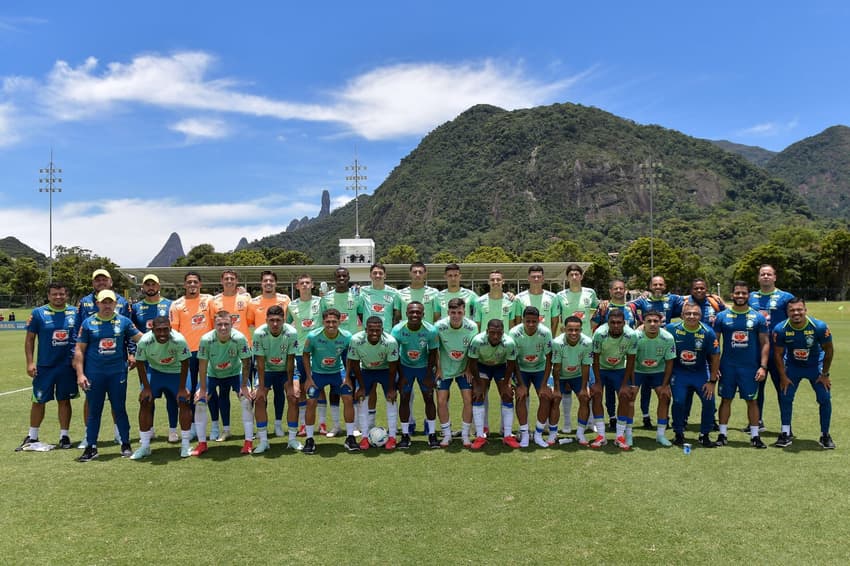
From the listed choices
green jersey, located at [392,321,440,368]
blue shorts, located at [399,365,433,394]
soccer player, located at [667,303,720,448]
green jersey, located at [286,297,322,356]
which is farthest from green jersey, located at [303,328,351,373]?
soccer player, located at [667,303,720,448]

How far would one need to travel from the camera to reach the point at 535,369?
281 inches

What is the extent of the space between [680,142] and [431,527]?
185310 mm

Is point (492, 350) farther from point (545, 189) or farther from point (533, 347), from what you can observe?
point (545, 189)

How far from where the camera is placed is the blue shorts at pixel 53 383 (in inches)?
277

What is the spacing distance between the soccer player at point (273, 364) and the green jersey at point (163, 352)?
883mm

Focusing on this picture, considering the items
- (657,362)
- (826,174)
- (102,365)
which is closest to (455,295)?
(657,362)

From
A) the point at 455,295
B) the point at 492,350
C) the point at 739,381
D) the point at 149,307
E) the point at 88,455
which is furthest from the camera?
the point at 455,295

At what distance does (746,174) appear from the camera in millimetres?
153375

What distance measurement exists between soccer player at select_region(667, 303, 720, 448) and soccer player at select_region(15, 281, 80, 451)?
25.3 ft

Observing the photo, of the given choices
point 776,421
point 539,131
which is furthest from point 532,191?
point 776,421

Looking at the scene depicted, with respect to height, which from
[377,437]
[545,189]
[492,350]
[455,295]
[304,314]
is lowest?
[377,437]

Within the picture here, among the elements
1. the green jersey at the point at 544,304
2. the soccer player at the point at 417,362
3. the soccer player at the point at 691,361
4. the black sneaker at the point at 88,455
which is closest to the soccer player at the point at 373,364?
the soccer player at the point at 417,362

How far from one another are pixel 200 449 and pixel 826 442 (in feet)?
24.5

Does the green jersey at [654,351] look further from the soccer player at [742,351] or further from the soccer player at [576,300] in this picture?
the soccer player at [576,300]
